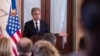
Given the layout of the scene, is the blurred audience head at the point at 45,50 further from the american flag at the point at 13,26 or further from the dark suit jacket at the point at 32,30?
the american flag at the point at 13,26

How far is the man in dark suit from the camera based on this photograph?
3.98 metres

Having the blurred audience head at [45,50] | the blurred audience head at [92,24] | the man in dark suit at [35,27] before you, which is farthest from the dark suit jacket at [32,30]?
the blurred audience head at [92,24]

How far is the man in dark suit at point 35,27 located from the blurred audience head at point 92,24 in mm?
3545

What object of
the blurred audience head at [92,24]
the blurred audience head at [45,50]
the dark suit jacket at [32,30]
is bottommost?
the dark suit jacket at [32,30]

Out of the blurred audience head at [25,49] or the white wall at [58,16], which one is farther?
the white wall at [58,16]

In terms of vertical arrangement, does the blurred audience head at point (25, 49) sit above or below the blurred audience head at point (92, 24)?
below

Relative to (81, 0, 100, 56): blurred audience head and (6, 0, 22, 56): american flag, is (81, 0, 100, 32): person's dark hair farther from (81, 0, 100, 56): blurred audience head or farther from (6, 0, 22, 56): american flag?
(6, 0, 22, 56): american flag

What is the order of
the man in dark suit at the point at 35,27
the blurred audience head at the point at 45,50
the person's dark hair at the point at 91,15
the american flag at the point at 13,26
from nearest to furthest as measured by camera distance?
the person's dark hair at the point at 91,15 < the blurred audience head at the point at 45,50 < the man in dark suit at the point at 35,27 < the american flag at the point at 13,26

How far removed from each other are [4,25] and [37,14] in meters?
0.62

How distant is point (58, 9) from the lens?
5477 mm

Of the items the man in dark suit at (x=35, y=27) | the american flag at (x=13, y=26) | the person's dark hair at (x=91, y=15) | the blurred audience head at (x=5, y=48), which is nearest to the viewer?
the person's dark hair at (x=91, y=15)

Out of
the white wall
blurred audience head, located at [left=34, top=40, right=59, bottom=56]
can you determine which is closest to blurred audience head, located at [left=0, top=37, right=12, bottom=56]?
blurred audience head, located at [left=34, top=40, right=59, bottom=56]

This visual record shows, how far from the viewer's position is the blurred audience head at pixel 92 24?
0.41 meters

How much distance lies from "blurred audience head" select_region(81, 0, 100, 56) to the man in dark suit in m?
3.54
